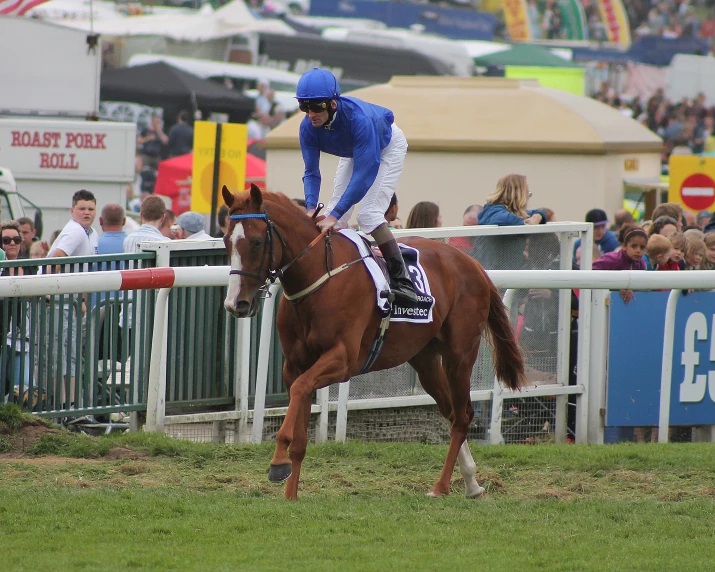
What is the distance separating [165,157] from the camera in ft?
71.2

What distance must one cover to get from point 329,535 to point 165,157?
17.2m

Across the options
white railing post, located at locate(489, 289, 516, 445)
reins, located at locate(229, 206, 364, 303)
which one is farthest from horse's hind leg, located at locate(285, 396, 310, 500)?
white railing post, located at locate(489, 289, 516, 445)

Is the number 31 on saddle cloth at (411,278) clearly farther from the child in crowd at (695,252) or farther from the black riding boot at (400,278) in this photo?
the child in crowd at (695,252)

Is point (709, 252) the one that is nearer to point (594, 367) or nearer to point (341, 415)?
point (594, 367)

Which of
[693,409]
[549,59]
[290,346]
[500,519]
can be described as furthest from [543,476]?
[549,59]

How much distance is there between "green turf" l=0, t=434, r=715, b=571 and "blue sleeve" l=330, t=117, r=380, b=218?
5.10 feet

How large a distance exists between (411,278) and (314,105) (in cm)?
118

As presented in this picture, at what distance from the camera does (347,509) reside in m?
5.76

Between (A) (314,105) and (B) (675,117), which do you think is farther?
(B) (675,117)

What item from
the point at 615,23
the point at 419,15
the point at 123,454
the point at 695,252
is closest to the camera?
the point at 123,454

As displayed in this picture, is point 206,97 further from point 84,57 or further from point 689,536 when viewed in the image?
point 689,536

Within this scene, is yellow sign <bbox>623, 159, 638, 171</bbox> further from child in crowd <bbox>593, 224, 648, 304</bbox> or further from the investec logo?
the investec logo

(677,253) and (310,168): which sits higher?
(310,168)

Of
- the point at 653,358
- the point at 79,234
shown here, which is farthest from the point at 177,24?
the point at 653,358
